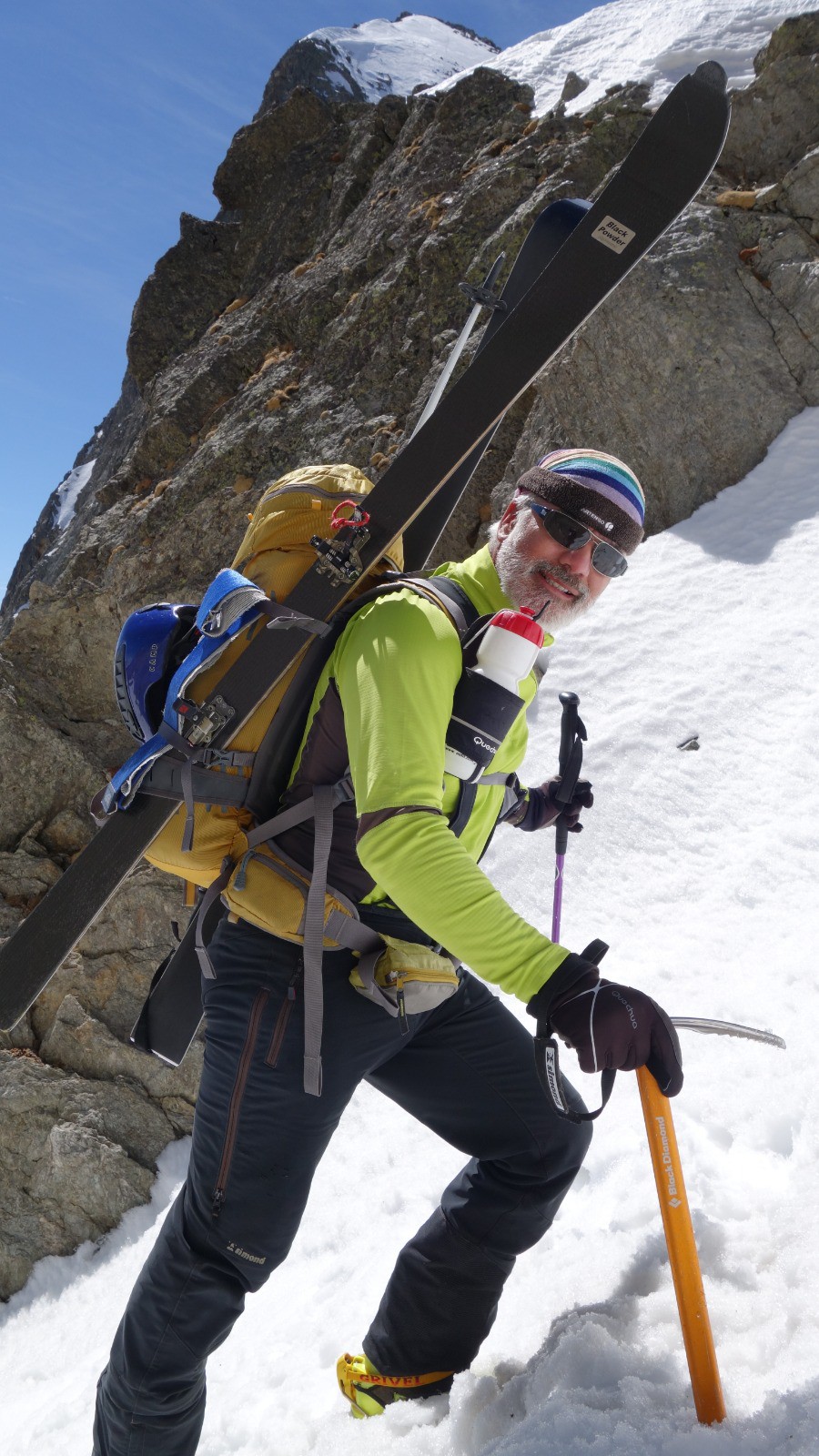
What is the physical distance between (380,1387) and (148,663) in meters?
2.37

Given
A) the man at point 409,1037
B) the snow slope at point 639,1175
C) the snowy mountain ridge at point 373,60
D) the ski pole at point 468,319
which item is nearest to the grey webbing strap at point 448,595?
the man at point 409,1037

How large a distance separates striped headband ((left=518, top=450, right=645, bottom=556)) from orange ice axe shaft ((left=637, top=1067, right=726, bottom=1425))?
1538 millimetres

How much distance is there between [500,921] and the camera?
1.98 m

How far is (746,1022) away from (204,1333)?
290cm

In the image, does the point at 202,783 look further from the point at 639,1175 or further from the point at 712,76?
the point at 712,76

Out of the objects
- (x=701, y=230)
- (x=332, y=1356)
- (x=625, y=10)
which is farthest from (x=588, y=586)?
(x=625, y=10)

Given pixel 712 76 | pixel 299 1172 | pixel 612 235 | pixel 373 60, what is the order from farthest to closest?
pixel 373 60 < pixel 712 76 < pixel 612 235 < pixel 299 1172

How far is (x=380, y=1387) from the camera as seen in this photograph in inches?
107

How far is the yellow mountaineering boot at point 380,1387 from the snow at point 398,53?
45.6 meters

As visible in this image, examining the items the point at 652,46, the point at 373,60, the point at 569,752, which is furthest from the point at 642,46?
the point at 373,60

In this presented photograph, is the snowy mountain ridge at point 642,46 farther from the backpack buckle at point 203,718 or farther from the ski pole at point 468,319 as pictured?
Result: the backpack buckle at point 203,718

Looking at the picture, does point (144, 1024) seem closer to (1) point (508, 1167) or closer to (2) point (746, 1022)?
(1) point (508, 1167)

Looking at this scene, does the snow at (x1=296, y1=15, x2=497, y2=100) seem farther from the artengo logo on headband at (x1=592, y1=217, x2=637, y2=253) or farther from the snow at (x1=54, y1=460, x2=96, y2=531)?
the artengo logo on headband at (x1=592, y1=217, x2=637, y2=253)

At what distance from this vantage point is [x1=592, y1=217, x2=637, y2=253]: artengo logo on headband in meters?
3.35
